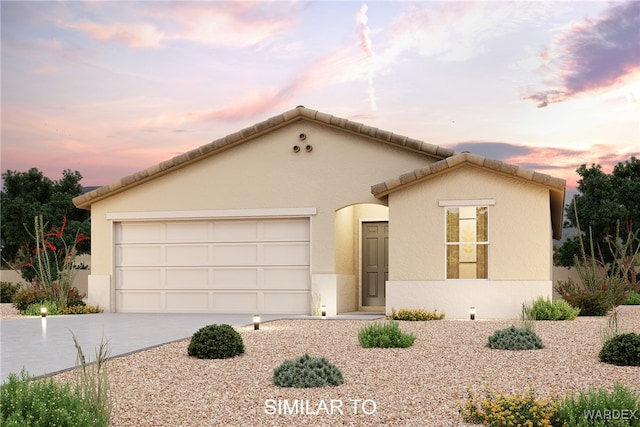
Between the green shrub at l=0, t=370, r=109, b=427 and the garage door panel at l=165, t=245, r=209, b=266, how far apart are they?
1223 centimetres

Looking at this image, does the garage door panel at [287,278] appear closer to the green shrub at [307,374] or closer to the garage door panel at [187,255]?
the garage door panel at [187,255]

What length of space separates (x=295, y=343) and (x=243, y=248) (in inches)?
285

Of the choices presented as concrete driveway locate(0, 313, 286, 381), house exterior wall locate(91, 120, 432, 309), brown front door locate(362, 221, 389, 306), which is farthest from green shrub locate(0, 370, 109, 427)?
brown front door locate(362, 221, 389, 306)

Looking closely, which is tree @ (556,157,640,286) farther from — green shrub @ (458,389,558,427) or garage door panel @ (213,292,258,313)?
green shrub @ (458,389,558,427)

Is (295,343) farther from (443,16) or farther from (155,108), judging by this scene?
(155,108)

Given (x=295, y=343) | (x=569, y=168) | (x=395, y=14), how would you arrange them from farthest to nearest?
(x=569, y=168)
(x=395, y=14)
(x=295, y=343)

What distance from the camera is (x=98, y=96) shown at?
20.5 meters

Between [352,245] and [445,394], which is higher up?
[352,245]

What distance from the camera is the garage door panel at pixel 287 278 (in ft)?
59.0

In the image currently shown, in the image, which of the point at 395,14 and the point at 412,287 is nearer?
the point at 412,287

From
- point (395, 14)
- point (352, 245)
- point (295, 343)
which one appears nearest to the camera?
point (295, 343)

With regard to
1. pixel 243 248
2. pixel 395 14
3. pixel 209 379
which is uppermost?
pixel 395 14

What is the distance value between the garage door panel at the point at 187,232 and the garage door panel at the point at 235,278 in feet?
3.08

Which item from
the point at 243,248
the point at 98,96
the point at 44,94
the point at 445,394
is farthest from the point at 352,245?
the point at 445,394
